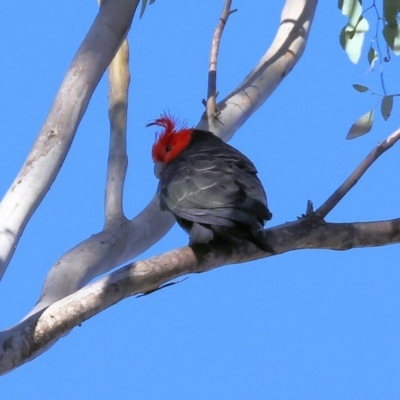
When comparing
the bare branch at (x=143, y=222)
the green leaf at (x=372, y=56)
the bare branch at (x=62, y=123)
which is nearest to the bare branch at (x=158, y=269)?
the bare branch at (x=143, y=222)

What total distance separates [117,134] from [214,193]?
557 mm

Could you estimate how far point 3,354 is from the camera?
1942 millimetres

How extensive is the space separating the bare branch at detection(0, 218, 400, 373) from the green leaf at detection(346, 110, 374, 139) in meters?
0.38

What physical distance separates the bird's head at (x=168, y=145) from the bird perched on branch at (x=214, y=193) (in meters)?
0.07

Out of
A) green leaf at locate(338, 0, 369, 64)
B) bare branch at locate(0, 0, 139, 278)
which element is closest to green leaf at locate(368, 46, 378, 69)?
green leaf at locate(338, 0, 369, 64)

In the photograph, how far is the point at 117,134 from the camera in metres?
3.01

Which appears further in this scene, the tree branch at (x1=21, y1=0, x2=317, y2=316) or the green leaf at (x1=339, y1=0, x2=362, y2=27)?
the green leaf at (x1=339, y1=0, x2=362, y2=27)

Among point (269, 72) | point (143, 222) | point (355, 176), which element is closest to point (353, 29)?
point (269, 72)

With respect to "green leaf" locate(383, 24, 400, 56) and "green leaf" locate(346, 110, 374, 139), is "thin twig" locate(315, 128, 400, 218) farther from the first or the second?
"green leaf" locate(383, 24, 400, 56)

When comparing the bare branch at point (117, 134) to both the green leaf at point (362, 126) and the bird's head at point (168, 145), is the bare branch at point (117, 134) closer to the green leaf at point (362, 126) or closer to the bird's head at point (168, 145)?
the bird's head at point (168, 145)

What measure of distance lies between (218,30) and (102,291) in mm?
1430

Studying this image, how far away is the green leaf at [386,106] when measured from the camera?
276 centimetres

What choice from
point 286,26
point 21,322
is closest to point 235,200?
point 21,322

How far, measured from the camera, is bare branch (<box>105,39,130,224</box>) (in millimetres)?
2805
